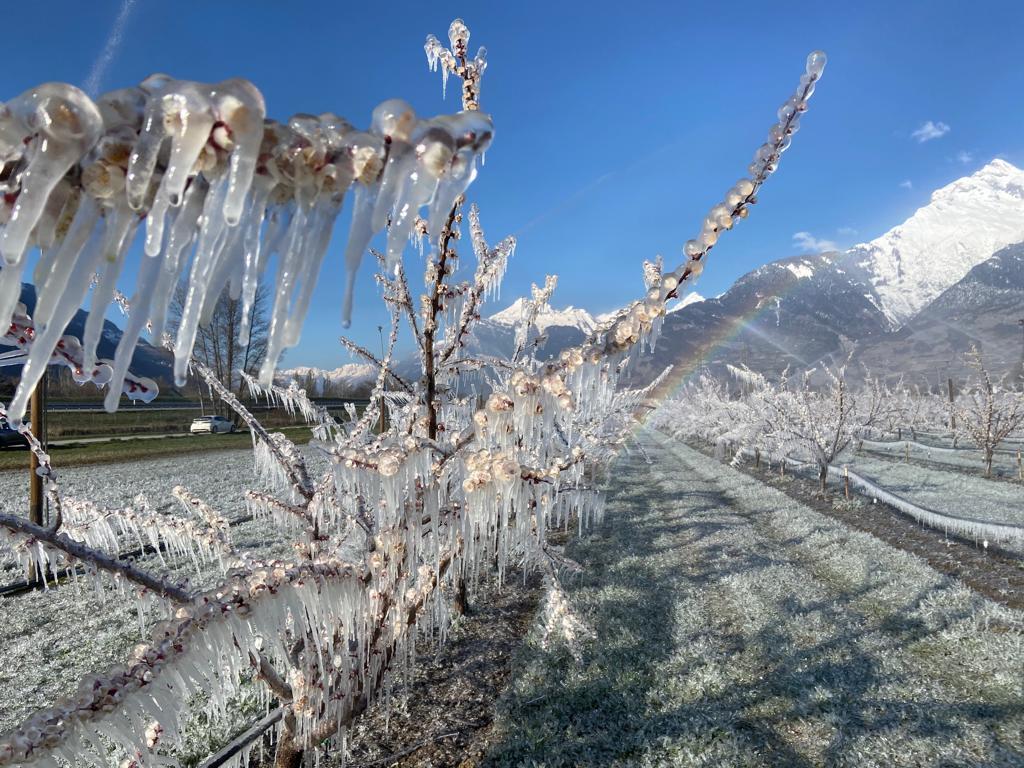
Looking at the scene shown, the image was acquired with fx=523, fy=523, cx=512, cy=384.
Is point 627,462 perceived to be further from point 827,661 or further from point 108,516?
point 108,516

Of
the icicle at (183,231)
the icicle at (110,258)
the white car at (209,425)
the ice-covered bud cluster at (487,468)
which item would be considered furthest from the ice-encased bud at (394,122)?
the white car at (209,425)

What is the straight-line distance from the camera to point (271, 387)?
2.09 metres

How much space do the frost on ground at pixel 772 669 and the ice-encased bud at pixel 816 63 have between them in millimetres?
5132

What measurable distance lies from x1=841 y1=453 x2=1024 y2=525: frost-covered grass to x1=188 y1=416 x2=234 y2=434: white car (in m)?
34.1

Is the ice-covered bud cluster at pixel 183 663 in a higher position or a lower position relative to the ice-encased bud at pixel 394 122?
lower

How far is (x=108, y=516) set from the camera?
13.7 ft

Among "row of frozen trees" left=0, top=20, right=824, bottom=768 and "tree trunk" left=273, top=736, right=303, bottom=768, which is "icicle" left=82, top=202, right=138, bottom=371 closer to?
"row of frozen trees" left=0, top=20, right=824, bottom=768

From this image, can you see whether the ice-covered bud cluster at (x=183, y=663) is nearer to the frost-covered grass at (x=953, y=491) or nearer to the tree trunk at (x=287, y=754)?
the tree trunk at (x=287, y=754)

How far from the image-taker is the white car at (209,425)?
3148 cm

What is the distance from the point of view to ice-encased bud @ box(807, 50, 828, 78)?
5.63 ft

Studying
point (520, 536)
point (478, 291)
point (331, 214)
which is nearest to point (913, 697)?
point (520, 536)

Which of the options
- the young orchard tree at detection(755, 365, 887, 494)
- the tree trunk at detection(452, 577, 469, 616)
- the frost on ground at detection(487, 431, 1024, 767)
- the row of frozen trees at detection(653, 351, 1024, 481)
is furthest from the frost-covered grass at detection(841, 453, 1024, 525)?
the tree trunk at detection(452, 577, 469, 616)

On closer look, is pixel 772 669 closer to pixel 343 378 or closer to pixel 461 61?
pixel 461 61

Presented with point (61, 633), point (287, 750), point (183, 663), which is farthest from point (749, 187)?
point (61, 633)
